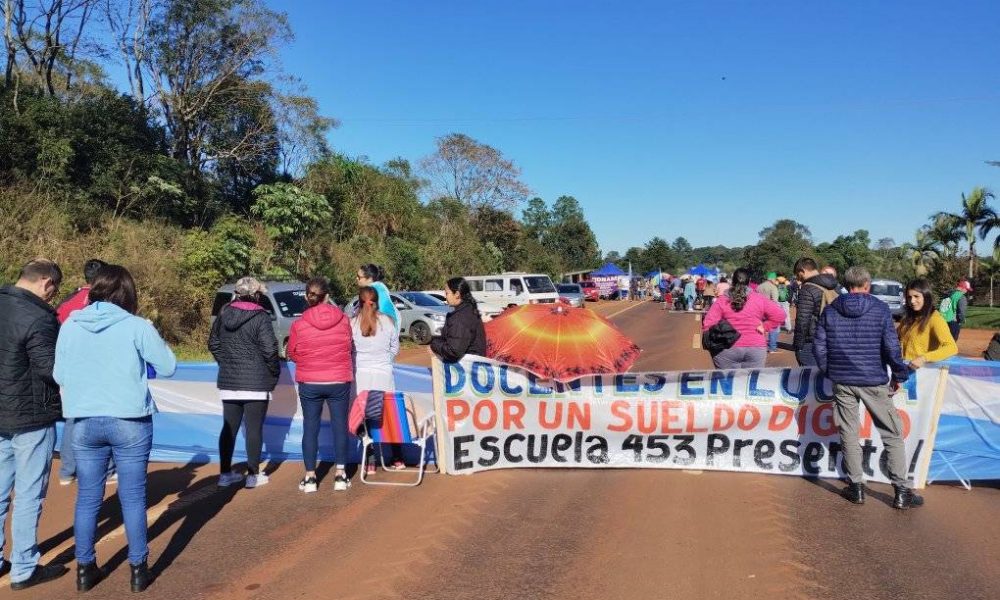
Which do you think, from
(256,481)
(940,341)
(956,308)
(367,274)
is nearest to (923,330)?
(940,341)

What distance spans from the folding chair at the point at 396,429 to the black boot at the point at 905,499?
372cm

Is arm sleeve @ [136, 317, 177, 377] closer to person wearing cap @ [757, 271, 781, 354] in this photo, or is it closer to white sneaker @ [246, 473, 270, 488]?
white sneaker @ [246, 473, 270, 488]

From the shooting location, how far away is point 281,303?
14.4 meters

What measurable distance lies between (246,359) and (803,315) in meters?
5.86

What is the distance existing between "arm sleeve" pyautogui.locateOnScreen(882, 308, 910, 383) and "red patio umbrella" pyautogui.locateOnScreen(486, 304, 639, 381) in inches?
82.0

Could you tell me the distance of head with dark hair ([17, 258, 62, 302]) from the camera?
4.01 meters

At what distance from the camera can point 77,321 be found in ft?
12.4

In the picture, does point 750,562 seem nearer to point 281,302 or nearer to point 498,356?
point 498,356

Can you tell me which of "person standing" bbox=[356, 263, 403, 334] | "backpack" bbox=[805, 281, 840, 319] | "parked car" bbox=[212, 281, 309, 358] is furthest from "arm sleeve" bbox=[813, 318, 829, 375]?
"parked car" bbox=[212, 281, 309, 358]

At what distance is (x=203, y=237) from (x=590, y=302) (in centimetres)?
2921

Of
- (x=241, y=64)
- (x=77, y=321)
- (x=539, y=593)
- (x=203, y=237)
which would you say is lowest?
(x=539, y=593)

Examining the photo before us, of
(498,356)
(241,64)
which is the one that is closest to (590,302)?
(241,64)

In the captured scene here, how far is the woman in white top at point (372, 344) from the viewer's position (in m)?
5.89

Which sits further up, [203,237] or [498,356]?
[203,237]
